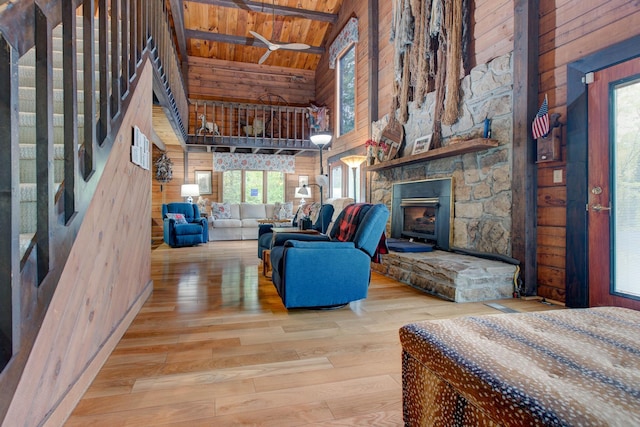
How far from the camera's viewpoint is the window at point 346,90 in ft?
24.4

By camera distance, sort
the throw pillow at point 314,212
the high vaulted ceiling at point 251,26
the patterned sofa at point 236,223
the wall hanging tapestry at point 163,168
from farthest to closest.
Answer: the wall hanging tapestry at point 163,168 < the patterned sofa at point 236,223 < the high vaulted ceiling at point 251,26 < the throw pillow at point 314,212

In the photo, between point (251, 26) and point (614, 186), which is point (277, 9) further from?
point (614, 186)

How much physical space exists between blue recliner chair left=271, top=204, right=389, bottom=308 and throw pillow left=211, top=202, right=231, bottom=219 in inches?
239

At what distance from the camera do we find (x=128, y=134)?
2.23 m

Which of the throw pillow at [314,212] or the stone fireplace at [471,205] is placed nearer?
the stone fireplace at [471,205]

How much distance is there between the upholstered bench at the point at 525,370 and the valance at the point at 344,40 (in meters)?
7.05

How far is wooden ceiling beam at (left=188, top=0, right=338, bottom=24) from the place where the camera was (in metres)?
7.54

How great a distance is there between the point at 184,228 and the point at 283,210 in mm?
2905

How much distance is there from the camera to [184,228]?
6.86 meters

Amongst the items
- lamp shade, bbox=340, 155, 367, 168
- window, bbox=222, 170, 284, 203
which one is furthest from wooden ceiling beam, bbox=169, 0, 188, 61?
lamp shade, bbox=340, 155, 367, 168

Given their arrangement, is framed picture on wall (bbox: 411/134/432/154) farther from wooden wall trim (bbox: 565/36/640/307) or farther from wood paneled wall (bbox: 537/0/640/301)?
wooden wall trim (bbox: 565/36/640/307)

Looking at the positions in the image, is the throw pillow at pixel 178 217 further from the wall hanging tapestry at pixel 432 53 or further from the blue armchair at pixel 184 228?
the wall hanging tapestry at pixel 432 53

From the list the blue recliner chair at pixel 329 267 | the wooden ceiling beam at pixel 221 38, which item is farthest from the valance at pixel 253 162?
the blue recliner chair at pixel 329 267

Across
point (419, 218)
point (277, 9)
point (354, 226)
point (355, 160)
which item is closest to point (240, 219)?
point (355, 160)
